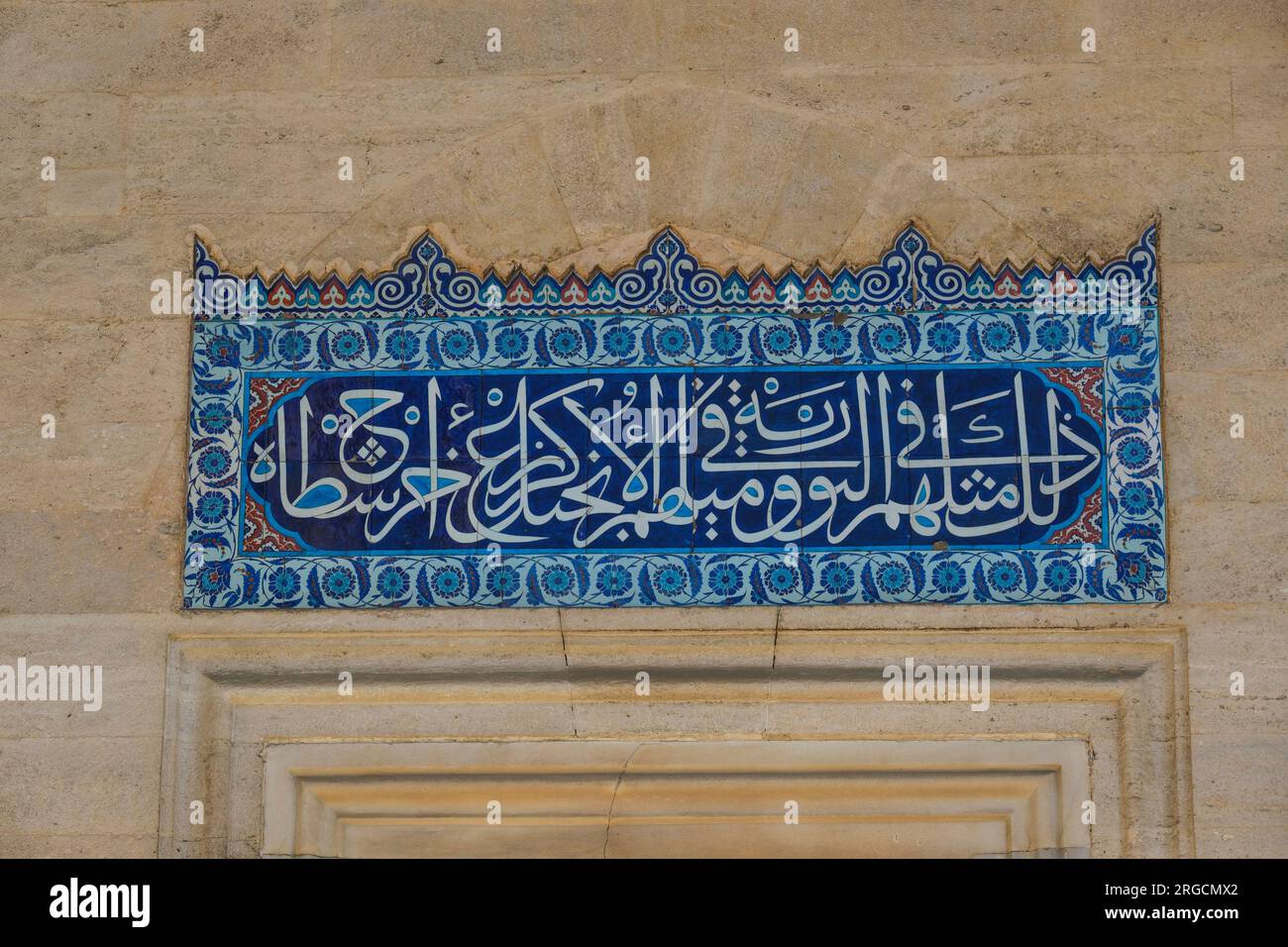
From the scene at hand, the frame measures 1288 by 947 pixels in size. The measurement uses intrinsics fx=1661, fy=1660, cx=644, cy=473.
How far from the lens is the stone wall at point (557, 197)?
145 inches

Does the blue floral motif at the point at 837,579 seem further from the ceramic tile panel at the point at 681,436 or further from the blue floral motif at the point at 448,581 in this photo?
the blue floral motif at the point at 448,581

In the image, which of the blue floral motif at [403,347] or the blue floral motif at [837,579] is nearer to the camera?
the blue floral motif at [837,579]

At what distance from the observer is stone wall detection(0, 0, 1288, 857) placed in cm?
370

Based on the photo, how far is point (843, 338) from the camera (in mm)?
3811

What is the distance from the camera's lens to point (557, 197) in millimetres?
3930

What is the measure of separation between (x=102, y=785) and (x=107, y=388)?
35.9 inches

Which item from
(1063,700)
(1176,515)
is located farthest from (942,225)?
(1063,700)

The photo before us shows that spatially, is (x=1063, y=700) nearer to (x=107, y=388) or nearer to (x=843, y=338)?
(x=843, y=338)

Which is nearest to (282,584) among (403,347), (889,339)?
(403,347)

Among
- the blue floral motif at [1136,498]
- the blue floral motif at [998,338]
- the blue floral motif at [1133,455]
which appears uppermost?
the blue floral motif at [998,338]

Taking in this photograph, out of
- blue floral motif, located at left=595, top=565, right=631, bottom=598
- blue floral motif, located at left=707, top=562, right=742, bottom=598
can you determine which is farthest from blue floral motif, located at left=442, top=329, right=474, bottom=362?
blue floral motif, located at left=707, top=562, right=742, bottom=598

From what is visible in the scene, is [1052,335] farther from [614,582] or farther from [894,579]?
[614,582]

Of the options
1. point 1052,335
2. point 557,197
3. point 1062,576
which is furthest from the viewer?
point 557,197

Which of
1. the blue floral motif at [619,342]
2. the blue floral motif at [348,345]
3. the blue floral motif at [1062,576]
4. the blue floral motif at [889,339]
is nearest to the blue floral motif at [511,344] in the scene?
the blue floral motif at [619,342]
